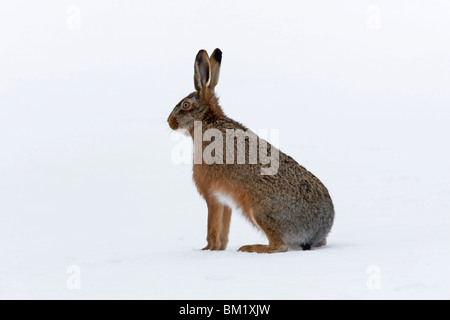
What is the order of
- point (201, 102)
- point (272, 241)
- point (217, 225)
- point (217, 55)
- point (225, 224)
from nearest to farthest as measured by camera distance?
point (272, 241)
point (217, 225)
point (225, 224)
point (201, 102)
point (217, 55)

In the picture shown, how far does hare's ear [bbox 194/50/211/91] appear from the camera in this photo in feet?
31.9

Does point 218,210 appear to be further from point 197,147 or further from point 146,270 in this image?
point 146,270

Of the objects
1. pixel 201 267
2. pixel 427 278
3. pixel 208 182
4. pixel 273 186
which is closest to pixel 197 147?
pixel 208 182

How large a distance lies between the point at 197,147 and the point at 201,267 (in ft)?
6.87

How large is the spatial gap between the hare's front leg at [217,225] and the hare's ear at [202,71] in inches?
61.5

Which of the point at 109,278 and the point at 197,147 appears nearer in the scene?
the point at 109,278

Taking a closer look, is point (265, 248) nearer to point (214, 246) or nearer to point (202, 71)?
point (214, 246)

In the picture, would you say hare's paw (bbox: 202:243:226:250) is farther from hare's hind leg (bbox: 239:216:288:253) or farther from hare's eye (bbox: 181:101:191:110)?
hare's eye (bbox: 181:101:191:110)

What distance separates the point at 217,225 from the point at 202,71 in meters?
2.03

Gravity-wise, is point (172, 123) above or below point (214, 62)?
below

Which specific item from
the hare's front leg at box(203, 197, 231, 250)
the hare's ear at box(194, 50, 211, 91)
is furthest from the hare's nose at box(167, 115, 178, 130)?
the hare's front leg at box(203, 197, 231, 250)

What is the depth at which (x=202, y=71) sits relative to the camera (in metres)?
9.92

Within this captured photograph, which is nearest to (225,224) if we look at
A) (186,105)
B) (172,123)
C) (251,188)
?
(251,188)

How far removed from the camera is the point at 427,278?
716 centimetres
